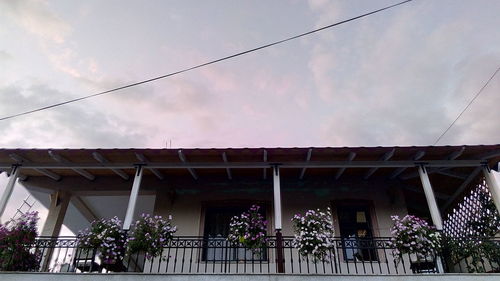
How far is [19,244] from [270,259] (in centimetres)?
477

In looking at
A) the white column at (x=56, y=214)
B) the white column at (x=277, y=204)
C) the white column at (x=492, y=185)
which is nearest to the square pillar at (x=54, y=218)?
the white column at (x=56, y=214)

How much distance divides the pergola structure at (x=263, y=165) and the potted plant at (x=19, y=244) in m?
0.87

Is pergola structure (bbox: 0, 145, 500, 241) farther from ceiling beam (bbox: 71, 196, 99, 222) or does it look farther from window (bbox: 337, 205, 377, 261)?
A: ceiling beam (bbox: 71, 196, 99, 222)

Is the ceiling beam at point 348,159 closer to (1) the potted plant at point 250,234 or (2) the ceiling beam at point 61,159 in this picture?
(1) the potted plant at point 250,234

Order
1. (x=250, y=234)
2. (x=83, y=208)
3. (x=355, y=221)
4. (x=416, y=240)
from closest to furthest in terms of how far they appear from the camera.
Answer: (x=416, y=240)
(x=250, y=234)
(x=355, y=221)
(x=83, y=208)

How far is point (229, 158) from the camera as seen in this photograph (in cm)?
634

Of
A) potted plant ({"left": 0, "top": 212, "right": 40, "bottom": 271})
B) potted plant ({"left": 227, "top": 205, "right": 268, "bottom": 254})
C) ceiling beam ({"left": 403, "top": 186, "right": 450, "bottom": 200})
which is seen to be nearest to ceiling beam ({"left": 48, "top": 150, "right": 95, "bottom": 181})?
potted plant ({"left": 0, "top": 212, "right": 40, "bottom": 271})

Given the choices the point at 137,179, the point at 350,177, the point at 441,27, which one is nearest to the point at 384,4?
the point at 441,27

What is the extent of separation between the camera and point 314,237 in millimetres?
4992

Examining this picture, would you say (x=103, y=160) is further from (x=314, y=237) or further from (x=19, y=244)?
(x=314, y=237)

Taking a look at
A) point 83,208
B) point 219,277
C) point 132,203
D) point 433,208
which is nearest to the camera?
point 219,277

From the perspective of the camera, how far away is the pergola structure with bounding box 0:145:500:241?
5.96m

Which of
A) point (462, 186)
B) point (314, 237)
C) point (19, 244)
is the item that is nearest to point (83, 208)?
point (19, 244)

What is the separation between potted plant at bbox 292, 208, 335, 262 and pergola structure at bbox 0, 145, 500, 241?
0.45 meters
